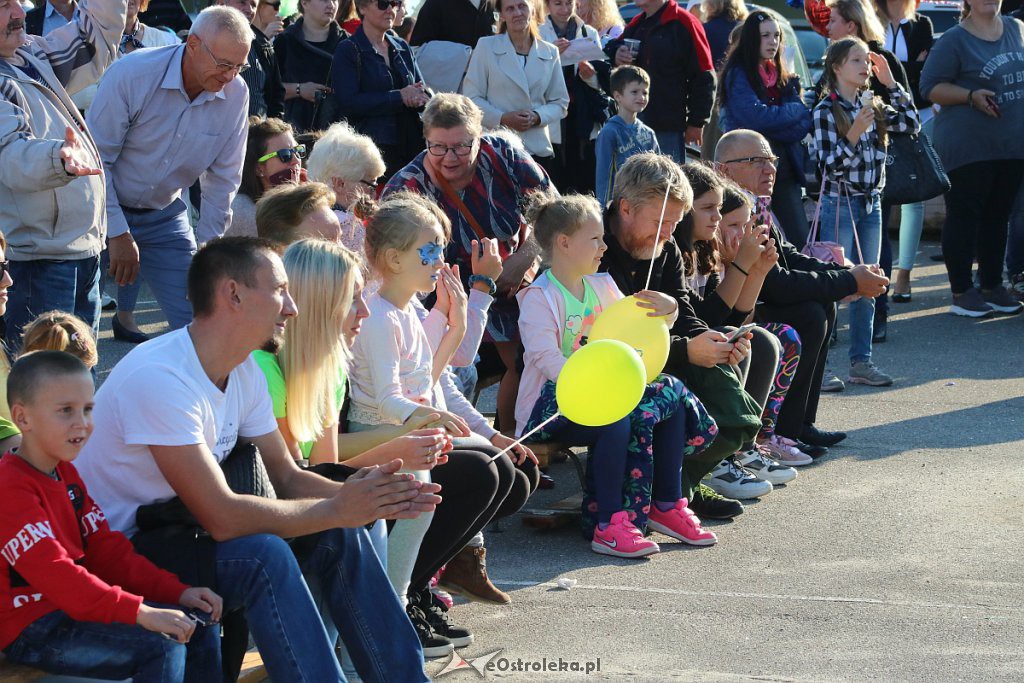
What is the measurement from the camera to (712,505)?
573 cm

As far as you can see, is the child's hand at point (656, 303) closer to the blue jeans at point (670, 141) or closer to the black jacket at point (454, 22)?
the black jacket at point (454, 22)

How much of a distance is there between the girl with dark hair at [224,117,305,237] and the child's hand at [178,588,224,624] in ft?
10.4

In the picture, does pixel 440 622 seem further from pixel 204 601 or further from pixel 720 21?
pixel 720 21

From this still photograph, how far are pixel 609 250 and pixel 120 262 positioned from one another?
2.06 metres

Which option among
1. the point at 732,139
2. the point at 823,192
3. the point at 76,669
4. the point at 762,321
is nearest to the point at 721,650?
the point at 76,669

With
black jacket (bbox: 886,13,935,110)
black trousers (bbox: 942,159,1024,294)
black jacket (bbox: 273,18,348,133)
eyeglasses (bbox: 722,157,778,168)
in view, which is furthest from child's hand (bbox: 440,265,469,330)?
black jacket (bbox: 886,13,935,110)

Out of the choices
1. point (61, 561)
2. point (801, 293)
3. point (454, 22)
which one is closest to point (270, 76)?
point (454, 22)

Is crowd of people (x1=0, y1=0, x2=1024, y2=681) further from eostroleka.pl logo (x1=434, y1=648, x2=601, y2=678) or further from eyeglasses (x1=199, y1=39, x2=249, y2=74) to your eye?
eostroleka.pl logo (x1=434, y1=648, x2=601, y2=678)

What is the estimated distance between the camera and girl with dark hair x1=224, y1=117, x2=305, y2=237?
6.32 m

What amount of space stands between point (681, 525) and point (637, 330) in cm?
87

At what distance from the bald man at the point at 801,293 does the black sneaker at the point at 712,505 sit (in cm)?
105

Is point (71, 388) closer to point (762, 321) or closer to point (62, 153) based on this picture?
point (62, 153)

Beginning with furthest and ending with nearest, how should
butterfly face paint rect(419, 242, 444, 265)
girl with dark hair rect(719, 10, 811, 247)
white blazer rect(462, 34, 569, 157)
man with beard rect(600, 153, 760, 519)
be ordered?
1. girl with dark hair rect(719, 10, 811, 247)
2. white blazer rect(462, 34, 569, 157)
3. man with beard rect(600, 153, 760, 519)
4. butterfly face paint rect(419, 242, 444, 265)

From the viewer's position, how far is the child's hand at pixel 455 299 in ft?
16.6
